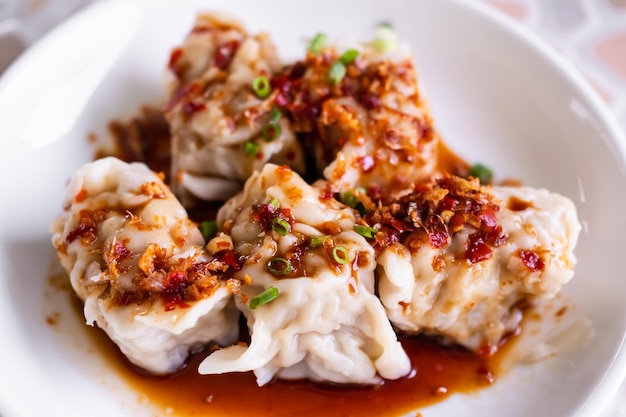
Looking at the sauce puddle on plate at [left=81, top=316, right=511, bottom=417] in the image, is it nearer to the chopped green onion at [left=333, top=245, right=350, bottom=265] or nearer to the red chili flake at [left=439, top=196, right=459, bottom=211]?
the chopped green onion at [left=333, top=245, right=350, bottom=265]

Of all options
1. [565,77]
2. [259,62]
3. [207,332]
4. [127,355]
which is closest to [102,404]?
[127,355]

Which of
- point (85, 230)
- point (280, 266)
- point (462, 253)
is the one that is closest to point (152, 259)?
point (85, 230)

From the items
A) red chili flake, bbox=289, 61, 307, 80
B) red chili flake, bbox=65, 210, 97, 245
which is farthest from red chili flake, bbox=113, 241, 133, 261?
red chili flake, bbox=289, 61, 307, 80

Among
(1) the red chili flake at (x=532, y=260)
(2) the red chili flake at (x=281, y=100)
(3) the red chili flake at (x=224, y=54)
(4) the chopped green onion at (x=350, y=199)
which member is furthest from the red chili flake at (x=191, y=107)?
(1) the red chili flake at (x=532, y=260)

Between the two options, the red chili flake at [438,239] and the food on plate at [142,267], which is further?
the red chili flake at [438,239]

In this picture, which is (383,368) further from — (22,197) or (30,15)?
(30,15)

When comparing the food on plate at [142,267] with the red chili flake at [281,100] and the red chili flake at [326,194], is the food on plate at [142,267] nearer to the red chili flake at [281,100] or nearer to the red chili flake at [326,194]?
the red chili flake at [326,194]
